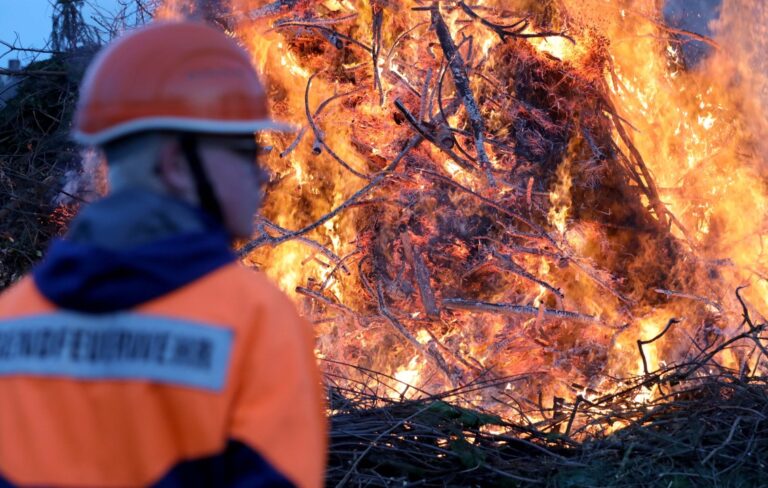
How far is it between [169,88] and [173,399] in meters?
0.50

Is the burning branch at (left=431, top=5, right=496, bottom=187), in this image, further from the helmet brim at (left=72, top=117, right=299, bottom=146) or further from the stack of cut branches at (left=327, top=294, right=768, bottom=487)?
the helmet brim at (left=72, top=117, right=299, bottom=146)

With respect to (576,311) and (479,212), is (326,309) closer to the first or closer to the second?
(479,212)

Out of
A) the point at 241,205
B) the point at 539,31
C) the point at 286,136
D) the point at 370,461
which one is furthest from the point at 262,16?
the point at 241,205

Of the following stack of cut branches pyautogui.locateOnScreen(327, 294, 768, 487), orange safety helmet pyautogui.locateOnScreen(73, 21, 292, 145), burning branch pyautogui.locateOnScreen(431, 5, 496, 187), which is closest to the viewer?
orange safety helmet pyautogui.locateOnScreen(73, 21, 292, 145)

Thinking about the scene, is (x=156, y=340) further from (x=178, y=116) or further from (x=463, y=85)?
(x=463, y=85)

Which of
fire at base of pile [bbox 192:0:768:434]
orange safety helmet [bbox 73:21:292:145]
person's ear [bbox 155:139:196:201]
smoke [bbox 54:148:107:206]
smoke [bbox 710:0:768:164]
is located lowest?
person's ear [bbox 155:139:196:201]

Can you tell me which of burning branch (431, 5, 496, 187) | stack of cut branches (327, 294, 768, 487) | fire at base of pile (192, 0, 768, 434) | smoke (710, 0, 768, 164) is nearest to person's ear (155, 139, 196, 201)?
stack of cut branches (327, 294, 768, 487)

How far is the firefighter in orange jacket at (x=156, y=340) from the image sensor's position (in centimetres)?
133

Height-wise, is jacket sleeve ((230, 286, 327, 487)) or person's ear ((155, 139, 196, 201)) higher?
person's ear ((155, 139, 196, 201))

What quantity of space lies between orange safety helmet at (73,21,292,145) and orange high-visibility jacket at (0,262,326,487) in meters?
0.27

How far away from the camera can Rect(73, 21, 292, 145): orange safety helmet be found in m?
1.43

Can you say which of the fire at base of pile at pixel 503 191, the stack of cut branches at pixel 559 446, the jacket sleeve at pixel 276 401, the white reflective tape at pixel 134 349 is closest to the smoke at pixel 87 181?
the fire at base of pile at pixel 503 191

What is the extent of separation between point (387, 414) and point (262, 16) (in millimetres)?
3483

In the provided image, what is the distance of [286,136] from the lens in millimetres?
6621
